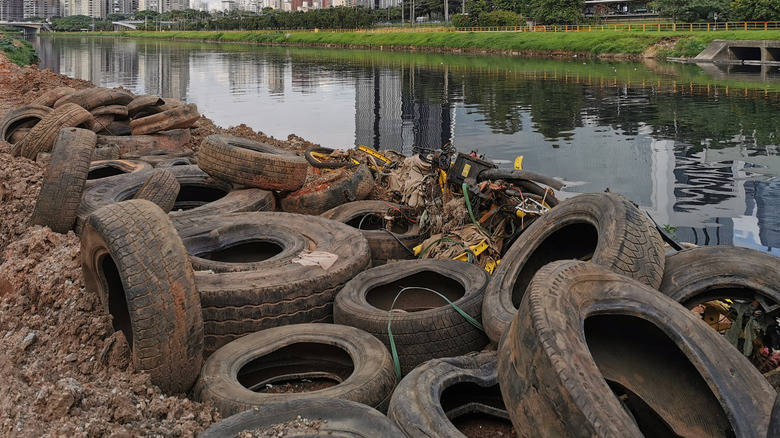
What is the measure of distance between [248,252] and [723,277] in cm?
450

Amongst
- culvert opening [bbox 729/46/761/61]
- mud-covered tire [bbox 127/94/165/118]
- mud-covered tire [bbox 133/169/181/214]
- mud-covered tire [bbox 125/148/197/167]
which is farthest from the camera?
culvert opening [bbox 729/46/761/61]

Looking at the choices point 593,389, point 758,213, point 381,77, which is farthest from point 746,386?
point 381,77

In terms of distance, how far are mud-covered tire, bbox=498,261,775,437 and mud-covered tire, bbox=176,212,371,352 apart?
7.39 ft

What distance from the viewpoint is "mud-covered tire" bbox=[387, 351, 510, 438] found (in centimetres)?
370

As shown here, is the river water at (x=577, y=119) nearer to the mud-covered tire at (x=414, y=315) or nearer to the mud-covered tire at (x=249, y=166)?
the mud-covered tire at (x=249, y=166)

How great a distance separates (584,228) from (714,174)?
9.47m

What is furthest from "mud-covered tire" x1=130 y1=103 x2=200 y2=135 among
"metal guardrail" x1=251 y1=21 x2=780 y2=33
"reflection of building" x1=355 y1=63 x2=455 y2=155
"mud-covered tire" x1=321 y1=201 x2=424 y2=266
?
"metal guardrail" x1=251 y1=21 x2=780 y2=33

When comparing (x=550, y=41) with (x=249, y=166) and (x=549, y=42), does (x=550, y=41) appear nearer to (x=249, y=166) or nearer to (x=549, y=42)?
(x=549, y=42)

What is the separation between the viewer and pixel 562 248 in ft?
20.2

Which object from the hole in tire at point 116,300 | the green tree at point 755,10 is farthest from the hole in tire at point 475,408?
the green tree at point 755,10

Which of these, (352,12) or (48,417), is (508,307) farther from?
(352,12)

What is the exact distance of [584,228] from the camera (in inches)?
237

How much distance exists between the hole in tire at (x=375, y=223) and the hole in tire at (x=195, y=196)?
177 cm

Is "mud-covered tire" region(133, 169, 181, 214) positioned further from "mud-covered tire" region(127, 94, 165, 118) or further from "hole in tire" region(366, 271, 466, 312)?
"mud-covered tire" region(127, 94, 165, 118)
